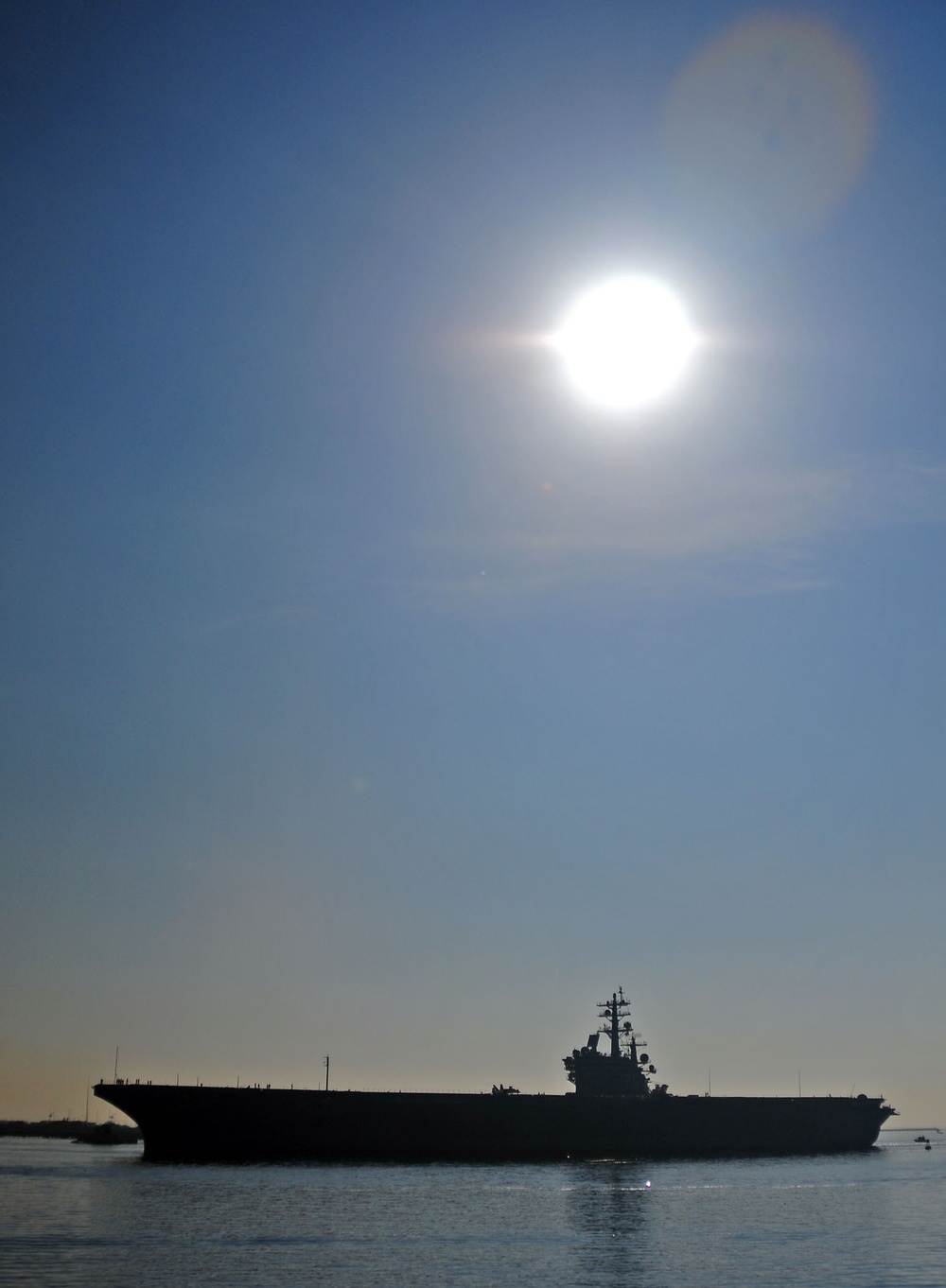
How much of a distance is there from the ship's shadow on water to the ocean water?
12 cm

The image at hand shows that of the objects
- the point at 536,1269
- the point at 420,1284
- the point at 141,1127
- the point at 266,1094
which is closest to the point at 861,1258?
the point at 536,1269

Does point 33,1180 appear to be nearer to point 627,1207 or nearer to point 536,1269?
point 627,1207

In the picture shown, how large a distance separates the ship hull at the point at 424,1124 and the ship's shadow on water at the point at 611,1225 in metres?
7.45

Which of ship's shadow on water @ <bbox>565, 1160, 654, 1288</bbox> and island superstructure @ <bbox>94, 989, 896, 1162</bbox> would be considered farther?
island superstructure @ <bbox>94, 989, 896, 1162</bbox>

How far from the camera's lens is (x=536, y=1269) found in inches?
1232

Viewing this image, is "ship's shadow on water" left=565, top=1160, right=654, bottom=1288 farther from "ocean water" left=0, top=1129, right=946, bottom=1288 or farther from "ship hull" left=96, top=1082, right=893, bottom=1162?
"ship hull" left=96, top=1082, right=893, bottom=1162

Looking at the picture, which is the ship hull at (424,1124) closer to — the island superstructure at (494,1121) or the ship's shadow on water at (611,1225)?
the island superstructure at (494,1121)

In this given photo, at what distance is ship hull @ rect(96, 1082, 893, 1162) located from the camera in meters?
62.3

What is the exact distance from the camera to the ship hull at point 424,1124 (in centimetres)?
6231

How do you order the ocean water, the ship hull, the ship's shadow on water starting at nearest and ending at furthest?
the ocean water < the ship's shadow on water < the ship hull

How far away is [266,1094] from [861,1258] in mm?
36889

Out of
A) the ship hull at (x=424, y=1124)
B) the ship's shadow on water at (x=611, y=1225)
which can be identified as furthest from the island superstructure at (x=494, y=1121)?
the ship's shadow on water at (x=611, y=1225)

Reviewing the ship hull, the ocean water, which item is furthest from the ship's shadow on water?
the ship hull

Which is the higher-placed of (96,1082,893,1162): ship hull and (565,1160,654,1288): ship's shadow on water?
(96,1082,893,1162): ship hull
